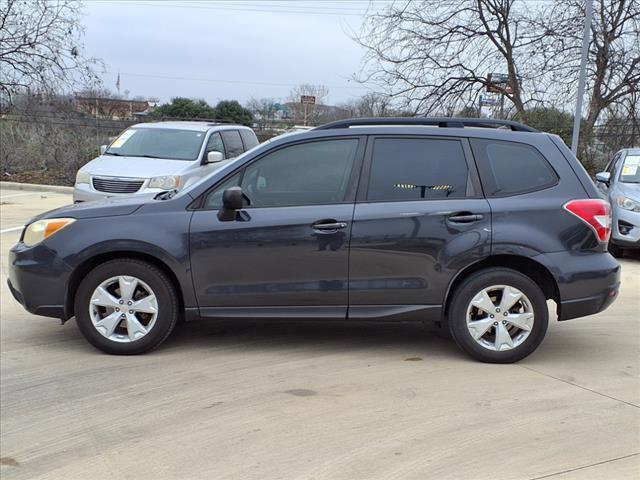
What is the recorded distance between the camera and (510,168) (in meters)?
4.89

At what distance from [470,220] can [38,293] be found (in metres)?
3.33

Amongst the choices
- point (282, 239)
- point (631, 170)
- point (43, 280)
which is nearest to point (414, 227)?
point (282, 239)

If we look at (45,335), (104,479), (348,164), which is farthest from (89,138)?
(104,479)

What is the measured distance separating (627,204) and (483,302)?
5.37 m

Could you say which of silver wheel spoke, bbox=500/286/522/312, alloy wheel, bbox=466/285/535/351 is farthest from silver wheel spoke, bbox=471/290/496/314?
silver wheel spoke, bbox=500/286/522/312

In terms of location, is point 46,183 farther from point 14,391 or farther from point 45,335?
point 14,391

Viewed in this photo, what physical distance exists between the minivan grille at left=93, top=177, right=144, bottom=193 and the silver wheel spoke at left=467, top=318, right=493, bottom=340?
21.6 ft

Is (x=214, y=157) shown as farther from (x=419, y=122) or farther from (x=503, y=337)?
(x=503, y=337)

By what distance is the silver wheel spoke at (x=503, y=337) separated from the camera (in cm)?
475

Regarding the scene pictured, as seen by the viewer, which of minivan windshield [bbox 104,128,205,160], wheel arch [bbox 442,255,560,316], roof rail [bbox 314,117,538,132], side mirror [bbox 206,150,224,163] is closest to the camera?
wheel arch [bbox 442,255,560,316]

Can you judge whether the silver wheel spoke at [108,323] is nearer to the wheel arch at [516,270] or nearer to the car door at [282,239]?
the car door at [282,239]

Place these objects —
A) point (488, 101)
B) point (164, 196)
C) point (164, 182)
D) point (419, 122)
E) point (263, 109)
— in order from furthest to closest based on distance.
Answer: point (263, 109)
point (488, 101)
point (164, 182)
point (164, 196)
point (419, 122)

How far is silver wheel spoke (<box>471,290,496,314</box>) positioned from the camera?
186 inches

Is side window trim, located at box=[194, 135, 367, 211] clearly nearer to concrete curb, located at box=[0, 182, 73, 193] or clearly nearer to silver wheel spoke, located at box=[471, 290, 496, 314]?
silver wheel spoke, located at box=[471, 290, 496, 314]
